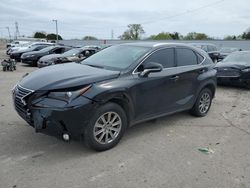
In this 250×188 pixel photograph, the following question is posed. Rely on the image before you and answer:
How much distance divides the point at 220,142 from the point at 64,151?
267cm

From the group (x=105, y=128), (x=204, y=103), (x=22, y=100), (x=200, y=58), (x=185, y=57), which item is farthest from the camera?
(x=204, y=103)

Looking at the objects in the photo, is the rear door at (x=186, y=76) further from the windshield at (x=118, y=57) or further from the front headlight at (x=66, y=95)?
the front headlight at (x=66, y=95)

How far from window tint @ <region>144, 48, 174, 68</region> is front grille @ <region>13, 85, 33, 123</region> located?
215 centimetres

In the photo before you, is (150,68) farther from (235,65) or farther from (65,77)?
(235,65)

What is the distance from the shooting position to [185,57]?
5891mm

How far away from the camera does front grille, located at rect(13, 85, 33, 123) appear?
4.07 m

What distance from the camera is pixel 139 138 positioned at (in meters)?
4.98

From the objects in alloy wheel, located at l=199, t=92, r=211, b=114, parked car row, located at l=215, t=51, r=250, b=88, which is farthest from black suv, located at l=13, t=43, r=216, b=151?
parked car row, located at l=215, t=51, r=250, b=88

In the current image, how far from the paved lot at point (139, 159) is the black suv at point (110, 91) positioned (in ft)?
1.20

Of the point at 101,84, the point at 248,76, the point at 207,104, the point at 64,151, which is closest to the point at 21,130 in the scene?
the point at 64,151

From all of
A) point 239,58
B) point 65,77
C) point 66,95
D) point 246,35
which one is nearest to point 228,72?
point 239,58

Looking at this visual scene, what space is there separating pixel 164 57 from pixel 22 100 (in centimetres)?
272

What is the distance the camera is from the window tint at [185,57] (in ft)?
18.7

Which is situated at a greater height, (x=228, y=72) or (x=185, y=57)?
(x=185, y=57)
